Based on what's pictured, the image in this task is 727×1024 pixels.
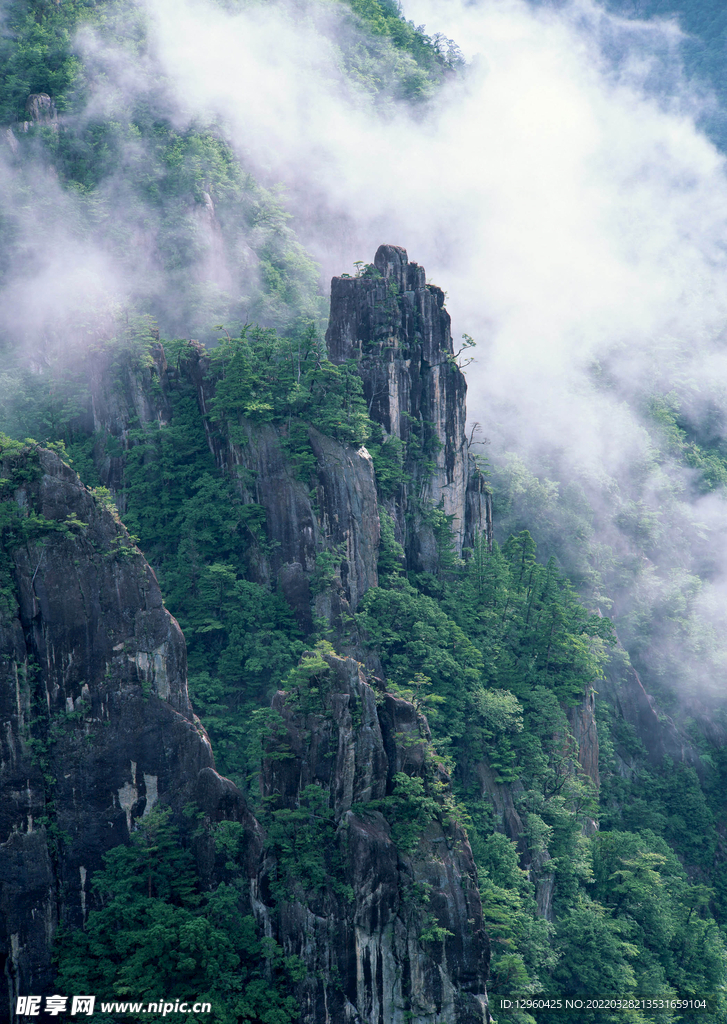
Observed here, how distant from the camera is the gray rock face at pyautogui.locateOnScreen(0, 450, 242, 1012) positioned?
34594 mm

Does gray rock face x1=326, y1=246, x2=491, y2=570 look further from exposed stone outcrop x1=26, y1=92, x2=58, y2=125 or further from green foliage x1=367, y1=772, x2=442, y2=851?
exposed stone outcrop x1=26, y1=92, x2=58, y2=125

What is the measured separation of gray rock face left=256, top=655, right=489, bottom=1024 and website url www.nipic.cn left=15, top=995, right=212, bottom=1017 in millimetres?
4034

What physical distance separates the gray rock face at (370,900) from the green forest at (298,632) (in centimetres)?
59

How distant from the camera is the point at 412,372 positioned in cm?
5472

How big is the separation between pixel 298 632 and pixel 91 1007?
1844 cm

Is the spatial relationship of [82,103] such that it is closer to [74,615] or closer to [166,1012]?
[74,615]

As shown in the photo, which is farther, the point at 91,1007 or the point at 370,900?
the point at 370,900

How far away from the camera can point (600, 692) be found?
63750 mm

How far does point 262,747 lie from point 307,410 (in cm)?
1732

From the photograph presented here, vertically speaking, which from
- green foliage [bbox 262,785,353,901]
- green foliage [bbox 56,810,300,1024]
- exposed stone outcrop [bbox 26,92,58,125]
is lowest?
green foliage [bbox 56,810,300,1024]

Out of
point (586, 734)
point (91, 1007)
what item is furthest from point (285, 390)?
point (91, 1007)

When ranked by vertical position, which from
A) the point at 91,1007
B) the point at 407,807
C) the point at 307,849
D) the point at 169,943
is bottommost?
the point at 91,1007

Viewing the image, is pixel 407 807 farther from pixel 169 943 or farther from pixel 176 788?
pixel 169 943

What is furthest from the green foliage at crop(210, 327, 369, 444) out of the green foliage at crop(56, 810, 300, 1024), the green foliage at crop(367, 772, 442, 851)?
the green foliage at crop(56, 810, 300, 1024)
